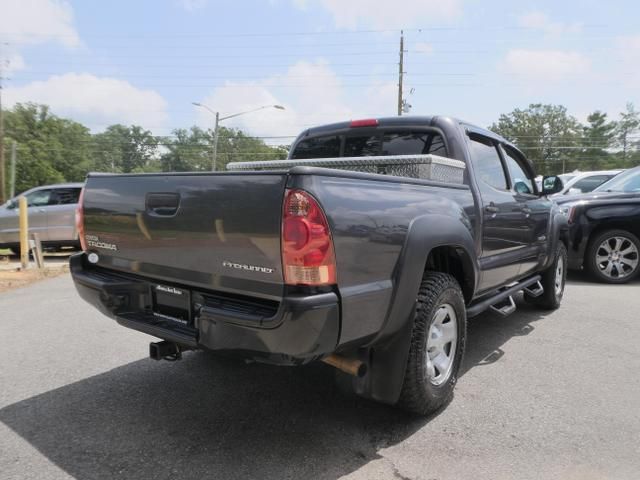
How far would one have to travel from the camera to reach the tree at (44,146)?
5203 cm

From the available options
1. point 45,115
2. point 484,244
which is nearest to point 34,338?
point 484,244

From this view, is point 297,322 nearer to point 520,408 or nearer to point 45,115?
point 520,408

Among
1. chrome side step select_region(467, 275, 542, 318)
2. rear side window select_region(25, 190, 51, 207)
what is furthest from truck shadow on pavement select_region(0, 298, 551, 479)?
rear side window select_region(25, 190, 51, 207)

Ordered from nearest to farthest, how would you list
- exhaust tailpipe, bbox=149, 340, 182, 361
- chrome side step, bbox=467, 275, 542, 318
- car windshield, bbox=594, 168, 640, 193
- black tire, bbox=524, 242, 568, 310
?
1. exhaust tailpipe, bbox=149, 340, 182, 361
2. chrome side step, bbox=467, 275, 542, 318
3. black tire, bbox=524, 242, 568, 310
4. car windshield, bbox=594, 168, 640, 193

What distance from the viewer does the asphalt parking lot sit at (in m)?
2.52

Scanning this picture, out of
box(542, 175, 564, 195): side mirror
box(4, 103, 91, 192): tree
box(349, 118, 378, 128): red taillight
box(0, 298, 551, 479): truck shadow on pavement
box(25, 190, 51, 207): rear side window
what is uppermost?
box(4, 103, 91, 192): tree

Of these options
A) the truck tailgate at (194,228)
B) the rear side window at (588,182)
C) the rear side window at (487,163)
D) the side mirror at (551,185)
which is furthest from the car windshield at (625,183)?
the truck tailgate at (194,228)

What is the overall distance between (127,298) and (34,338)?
8.29ft

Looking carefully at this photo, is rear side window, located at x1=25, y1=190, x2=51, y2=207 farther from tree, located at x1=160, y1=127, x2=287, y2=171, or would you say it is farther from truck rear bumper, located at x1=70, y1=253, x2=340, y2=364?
tree, located at x1=160, y1=127, x2=287, y2=171

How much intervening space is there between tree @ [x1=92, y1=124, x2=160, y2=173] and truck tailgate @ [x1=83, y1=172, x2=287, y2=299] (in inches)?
2950

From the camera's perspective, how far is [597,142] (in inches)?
2697

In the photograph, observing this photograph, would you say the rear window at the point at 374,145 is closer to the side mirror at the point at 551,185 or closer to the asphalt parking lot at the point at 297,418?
the asphalt parking lot at the point at 297,418

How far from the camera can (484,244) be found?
3.75 meters

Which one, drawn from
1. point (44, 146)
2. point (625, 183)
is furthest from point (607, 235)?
point (44, 146)
